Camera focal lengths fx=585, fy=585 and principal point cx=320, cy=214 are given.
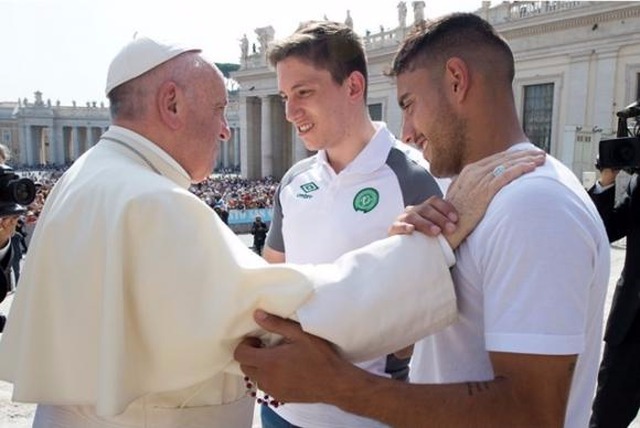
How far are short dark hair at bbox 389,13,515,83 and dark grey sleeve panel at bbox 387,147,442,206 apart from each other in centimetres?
62

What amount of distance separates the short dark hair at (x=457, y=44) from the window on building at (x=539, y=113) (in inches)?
1018

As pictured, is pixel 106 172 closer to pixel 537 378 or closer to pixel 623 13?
pixel 537 378

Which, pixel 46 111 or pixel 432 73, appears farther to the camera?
pixel 46 111

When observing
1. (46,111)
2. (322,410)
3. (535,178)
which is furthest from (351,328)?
(46,111)

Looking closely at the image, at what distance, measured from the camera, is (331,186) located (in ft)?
7.00

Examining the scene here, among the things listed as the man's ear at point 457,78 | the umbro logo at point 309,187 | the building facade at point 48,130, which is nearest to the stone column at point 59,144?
the building facade at point 48,130

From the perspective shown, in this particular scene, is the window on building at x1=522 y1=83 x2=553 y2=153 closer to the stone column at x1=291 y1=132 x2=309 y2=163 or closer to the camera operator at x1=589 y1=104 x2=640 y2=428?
the stone column at x1=291 y1=132 x2=309 y2=163

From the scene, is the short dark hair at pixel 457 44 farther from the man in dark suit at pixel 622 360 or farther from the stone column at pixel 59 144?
the stone column at pixel 59 144

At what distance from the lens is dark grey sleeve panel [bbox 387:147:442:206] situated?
2.01m

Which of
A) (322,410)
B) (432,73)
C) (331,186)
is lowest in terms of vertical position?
(322,410)

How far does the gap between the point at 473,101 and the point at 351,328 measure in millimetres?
606

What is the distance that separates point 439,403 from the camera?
3.78ft

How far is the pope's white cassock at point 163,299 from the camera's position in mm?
1197

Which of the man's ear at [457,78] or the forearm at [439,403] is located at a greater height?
the man's ear at [457,78]
